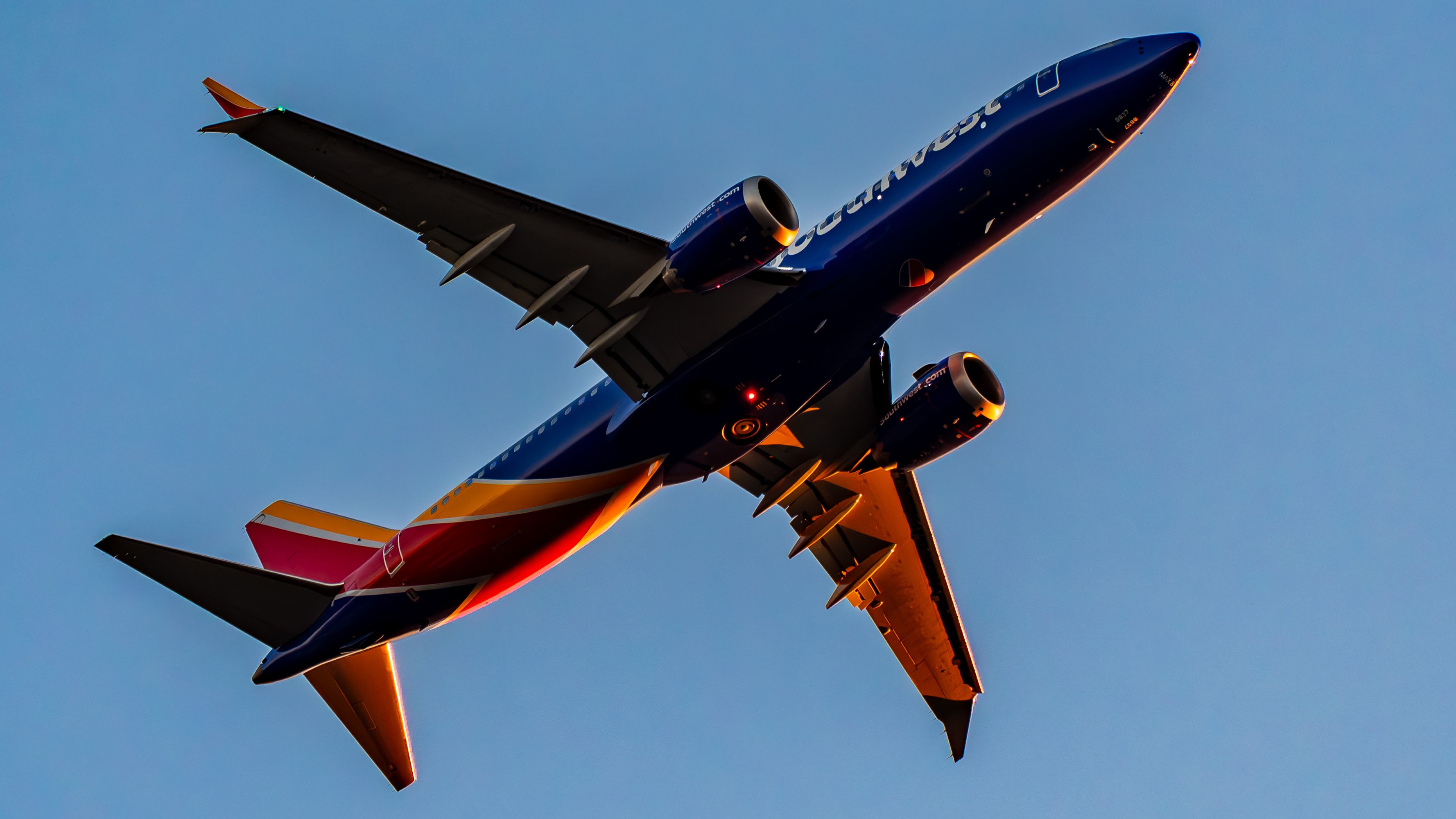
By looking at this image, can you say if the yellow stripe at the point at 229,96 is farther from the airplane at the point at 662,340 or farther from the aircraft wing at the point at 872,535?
the aircraft wing at the point at 872,535

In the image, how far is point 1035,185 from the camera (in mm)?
21672

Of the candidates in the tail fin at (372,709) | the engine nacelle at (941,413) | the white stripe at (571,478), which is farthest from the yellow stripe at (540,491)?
the engine nacelle at (941,413)

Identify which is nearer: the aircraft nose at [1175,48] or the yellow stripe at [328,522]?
the aircraft nose at [1175,48]

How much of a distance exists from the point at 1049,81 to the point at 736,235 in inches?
265

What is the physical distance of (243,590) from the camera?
2466 cm

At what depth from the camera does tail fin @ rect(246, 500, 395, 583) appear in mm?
27859

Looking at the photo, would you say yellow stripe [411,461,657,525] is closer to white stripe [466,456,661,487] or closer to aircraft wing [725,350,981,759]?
white stripe [466,456,661,487]

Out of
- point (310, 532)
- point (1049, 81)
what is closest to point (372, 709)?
point (310, 532)

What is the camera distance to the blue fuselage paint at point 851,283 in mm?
21250

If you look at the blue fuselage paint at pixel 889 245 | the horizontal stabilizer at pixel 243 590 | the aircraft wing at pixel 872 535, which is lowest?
the aircraft wing at pixel 872 535

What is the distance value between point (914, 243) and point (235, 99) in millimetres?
12326

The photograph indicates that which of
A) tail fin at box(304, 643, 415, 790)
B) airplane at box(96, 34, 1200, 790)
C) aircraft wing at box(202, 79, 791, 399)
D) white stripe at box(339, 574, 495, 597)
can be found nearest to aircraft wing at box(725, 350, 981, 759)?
airplane at box(96, 34, 1200, 790)

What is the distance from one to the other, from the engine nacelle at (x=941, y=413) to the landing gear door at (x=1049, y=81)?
644 centimetres

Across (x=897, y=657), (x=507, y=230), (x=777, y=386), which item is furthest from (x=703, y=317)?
(x=897, y=657)
